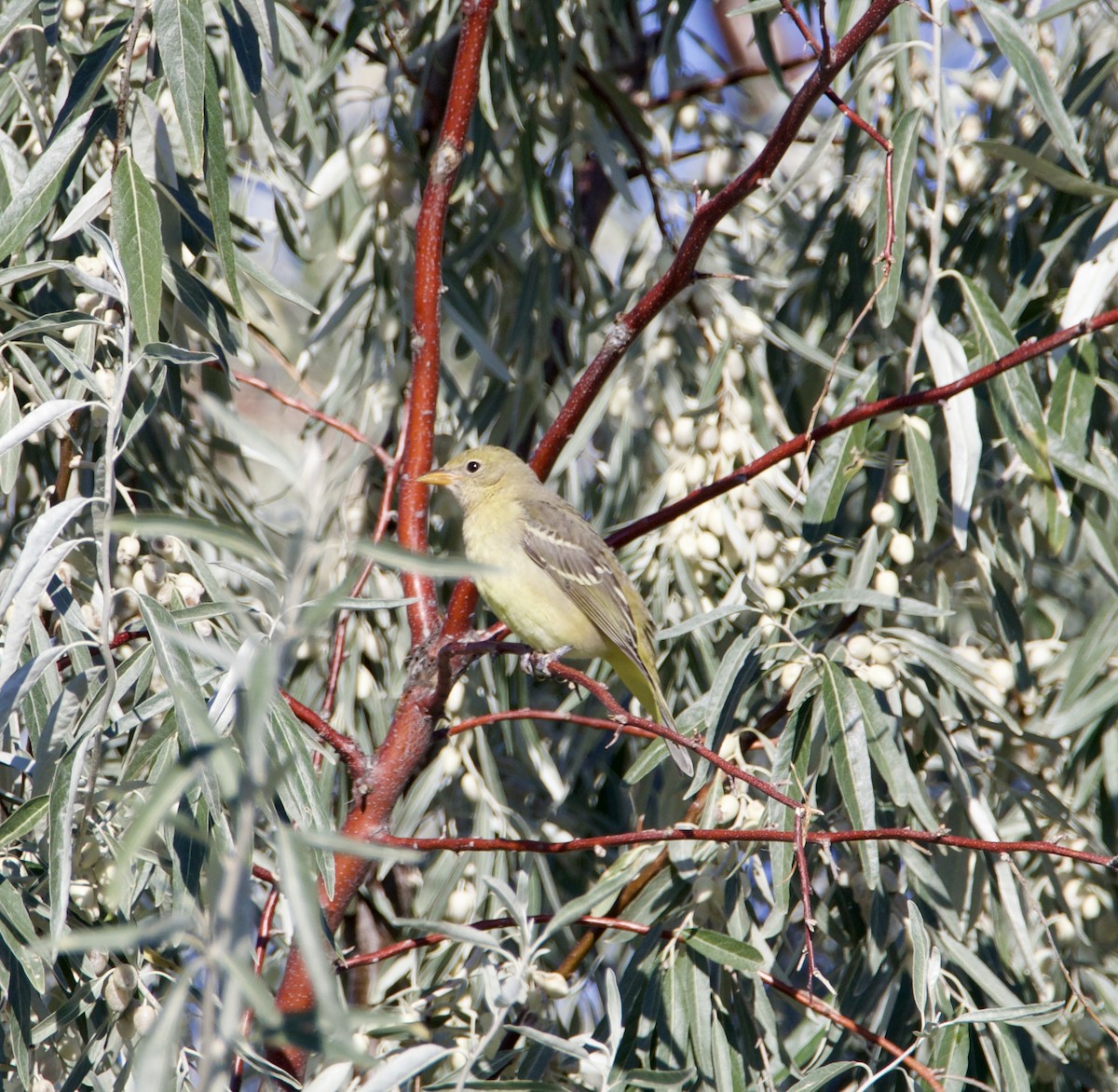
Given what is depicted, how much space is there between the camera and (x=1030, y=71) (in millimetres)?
2666

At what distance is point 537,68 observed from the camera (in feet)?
12.7

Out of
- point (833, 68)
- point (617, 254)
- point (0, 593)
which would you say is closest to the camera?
point (0, 593)

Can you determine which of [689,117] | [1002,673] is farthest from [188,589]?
[689,117]

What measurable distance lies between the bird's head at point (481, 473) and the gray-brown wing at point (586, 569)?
0.12m

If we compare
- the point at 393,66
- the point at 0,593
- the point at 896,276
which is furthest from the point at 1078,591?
the point at 0,593

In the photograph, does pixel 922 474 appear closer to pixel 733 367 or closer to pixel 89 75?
pixel 733 367

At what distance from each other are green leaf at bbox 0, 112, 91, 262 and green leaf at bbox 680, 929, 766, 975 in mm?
1904

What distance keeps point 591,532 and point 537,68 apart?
140cm

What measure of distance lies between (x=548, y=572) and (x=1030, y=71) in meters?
2.18

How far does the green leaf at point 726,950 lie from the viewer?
2598 mm

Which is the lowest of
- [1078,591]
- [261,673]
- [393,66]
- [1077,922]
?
[1077,922]

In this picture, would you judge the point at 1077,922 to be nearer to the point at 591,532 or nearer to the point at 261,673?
the point at 591,532

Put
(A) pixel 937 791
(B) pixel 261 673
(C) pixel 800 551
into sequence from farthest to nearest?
(A) pixel 937 791 < (C) pixel 800 551 < (B) pixel 261 673

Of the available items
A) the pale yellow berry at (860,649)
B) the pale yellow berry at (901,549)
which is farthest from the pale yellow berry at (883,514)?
the pale yellow berry at (860,649)
